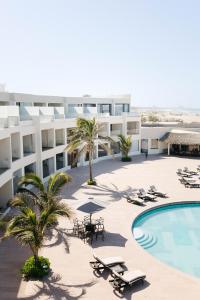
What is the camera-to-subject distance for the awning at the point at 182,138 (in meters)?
41.0

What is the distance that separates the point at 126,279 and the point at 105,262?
1513mm

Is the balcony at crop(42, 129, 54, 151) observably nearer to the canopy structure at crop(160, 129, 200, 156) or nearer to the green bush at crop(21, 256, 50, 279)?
the green bush at crop(21, 256, 50, 279)

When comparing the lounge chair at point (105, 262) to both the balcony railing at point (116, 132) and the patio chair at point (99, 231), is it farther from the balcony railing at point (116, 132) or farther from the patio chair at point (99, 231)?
the balcony railing at point (116, 132)

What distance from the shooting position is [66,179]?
56.6 ft

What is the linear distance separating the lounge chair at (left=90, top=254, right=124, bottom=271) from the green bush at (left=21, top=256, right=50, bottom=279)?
213cm

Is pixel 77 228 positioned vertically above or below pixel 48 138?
below

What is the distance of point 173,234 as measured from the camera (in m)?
18.3

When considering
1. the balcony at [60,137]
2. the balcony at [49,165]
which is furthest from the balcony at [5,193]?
the balcony at [60,137]

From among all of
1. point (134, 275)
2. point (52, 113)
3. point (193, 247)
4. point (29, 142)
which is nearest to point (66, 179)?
point (134, 275)

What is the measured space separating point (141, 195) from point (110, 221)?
17.8ft

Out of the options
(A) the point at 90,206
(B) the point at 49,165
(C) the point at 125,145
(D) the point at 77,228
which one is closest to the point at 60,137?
(B) the point at 49,165

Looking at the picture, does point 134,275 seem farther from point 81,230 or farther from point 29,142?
point 29,142

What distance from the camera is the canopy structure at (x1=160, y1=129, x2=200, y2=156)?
135ft

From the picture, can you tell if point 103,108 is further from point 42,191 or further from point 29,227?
point 29,227
